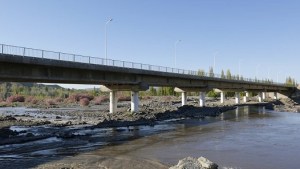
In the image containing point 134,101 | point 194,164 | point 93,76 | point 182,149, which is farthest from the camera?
point 134,101

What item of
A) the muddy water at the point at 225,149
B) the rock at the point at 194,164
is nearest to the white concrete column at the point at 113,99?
the muddy water at the point at 225,149

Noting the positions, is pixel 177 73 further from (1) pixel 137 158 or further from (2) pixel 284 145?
(1) pixel 137 158

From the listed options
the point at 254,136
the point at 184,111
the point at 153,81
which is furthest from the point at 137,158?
the point at 184,111

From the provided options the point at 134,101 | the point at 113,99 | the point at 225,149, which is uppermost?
the point at 113,99

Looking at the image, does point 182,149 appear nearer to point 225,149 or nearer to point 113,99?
point 225,149

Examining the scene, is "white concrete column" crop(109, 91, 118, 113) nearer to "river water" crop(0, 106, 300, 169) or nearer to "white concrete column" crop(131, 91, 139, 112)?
"white concrete column" crop(131, 91, 139, 112)

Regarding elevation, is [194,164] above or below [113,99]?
below

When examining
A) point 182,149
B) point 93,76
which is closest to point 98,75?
point 93,76

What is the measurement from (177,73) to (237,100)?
166 ft

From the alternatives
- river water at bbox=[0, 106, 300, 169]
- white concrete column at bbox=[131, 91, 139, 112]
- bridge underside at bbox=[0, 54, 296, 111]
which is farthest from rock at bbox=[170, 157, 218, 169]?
white concrete column at bbox=[131, 91, 139, 112]

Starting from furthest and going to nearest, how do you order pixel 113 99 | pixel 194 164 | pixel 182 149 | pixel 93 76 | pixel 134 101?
pixel 134 101
pixel 113 99
pixel 93 76
pixel 182 149
pixel 194 164

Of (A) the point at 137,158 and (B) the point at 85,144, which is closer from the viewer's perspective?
(A) the point at 137,158

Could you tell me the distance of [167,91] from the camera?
7766 inches

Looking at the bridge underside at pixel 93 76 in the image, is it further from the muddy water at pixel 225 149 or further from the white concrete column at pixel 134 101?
the muddy water at pixel 225 149
